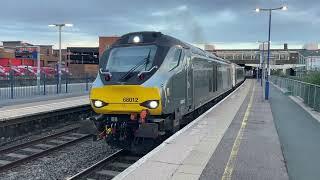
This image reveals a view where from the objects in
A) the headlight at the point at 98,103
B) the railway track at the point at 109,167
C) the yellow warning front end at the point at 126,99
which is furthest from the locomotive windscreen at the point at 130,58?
the railway track at the point at 109,167

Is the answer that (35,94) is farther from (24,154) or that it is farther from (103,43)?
(103,43)

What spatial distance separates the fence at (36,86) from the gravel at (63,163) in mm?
11112

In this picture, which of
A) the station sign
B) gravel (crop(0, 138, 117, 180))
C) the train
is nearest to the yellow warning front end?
the train

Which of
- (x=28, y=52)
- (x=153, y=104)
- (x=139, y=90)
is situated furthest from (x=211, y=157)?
(x=28, y=52)

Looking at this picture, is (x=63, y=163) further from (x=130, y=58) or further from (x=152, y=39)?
(x=152, y=39)

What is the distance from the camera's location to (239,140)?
1070 centimetres

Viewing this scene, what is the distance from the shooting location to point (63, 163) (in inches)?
419

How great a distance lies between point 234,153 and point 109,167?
3.09 metres

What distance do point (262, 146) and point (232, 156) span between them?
158 cm

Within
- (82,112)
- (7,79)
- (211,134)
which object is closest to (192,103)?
(211,134)

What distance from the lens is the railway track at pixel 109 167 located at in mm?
9156

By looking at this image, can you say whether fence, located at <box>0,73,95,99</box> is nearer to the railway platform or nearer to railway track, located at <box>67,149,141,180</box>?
the railway platform

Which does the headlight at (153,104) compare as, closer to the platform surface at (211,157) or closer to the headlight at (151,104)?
the headlight at (151,104)

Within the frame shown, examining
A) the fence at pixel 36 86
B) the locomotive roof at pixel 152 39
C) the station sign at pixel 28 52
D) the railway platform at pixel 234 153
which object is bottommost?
the railway platform at pixel 234 153
